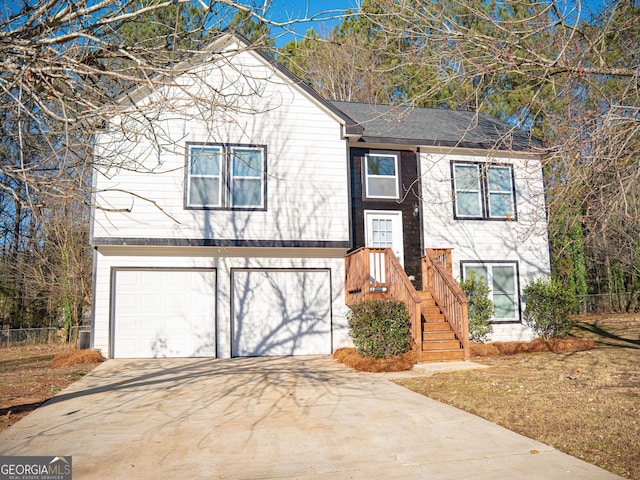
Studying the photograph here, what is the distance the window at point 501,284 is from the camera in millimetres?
13375

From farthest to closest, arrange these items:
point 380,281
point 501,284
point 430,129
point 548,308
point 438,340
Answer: point 430,129 < point 501,284 < point 548,308 < point 380,281 < point 438,340

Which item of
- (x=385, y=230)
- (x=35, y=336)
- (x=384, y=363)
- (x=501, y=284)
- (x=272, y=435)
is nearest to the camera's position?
(x=272, y=435)

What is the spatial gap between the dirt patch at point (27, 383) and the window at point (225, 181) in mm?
4376

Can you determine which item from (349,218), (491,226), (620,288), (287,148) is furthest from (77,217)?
(620,288)

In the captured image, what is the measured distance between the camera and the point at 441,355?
34.1 feet

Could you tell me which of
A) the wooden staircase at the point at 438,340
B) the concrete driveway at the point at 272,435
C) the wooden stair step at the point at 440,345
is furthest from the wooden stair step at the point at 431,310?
the concrete driveway at the point at 272,435

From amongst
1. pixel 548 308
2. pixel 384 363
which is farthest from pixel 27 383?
pixel 548 308

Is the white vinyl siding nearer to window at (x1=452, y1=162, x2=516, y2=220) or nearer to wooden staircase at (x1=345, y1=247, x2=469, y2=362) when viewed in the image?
wooden staircase at (x1=345, y1=247, x2=469, y2=362)

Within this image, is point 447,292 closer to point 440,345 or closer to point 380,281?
point 440,345

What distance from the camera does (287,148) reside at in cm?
1226

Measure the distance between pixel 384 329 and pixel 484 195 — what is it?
5.79 m

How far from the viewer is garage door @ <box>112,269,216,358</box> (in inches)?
451

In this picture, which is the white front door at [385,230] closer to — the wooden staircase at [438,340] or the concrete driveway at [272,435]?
the wooden staircase at [438,340]

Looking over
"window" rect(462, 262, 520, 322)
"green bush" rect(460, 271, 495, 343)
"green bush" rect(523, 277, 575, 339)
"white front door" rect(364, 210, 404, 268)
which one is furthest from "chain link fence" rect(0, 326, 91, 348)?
"green bush" rect(523, 277, 575, 339)
